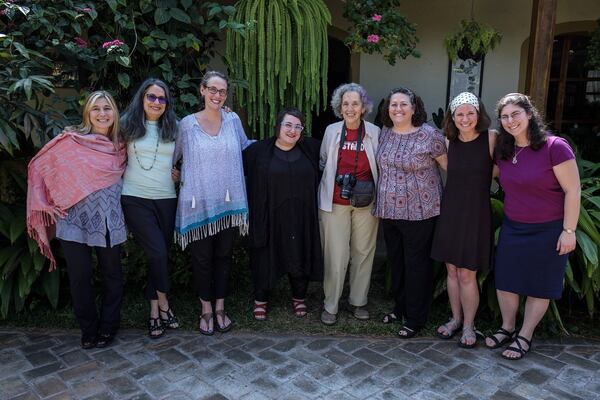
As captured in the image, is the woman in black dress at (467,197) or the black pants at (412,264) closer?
the woman in black dress at (467,197)

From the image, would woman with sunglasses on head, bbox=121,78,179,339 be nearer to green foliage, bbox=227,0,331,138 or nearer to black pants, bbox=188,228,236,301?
black pants, bbox=188,228,236,301

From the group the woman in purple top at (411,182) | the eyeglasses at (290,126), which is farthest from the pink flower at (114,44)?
the woman in purple top at (411,182)

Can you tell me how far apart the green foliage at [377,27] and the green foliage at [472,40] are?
3.38 feet

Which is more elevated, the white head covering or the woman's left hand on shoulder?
the white head covering

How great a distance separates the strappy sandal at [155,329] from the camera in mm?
3672

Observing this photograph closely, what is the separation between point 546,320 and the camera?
12.3 ft

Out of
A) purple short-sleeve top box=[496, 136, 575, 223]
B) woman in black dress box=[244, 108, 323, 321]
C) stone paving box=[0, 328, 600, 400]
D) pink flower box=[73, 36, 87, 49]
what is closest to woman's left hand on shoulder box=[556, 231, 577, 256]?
purple short-sleeve top box=[496, 136, 575, 223]

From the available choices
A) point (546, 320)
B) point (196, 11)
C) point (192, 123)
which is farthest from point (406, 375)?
point (196, 11)

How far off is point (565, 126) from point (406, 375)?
4766 millimetres

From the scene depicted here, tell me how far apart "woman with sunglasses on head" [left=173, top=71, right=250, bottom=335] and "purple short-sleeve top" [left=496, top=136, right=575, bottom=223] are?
1732mm

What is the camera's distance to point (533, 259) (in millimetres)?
3236

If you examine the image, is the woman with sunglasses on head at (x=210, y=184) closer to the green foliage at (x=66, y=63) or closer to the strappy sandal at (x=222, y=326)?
the strappy sandal at (x=222, y=326)

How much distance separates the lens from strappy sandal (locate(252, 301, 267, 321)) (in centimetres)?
397

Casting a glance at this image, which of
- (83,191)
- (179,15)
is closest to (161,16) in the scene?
(179,15)
